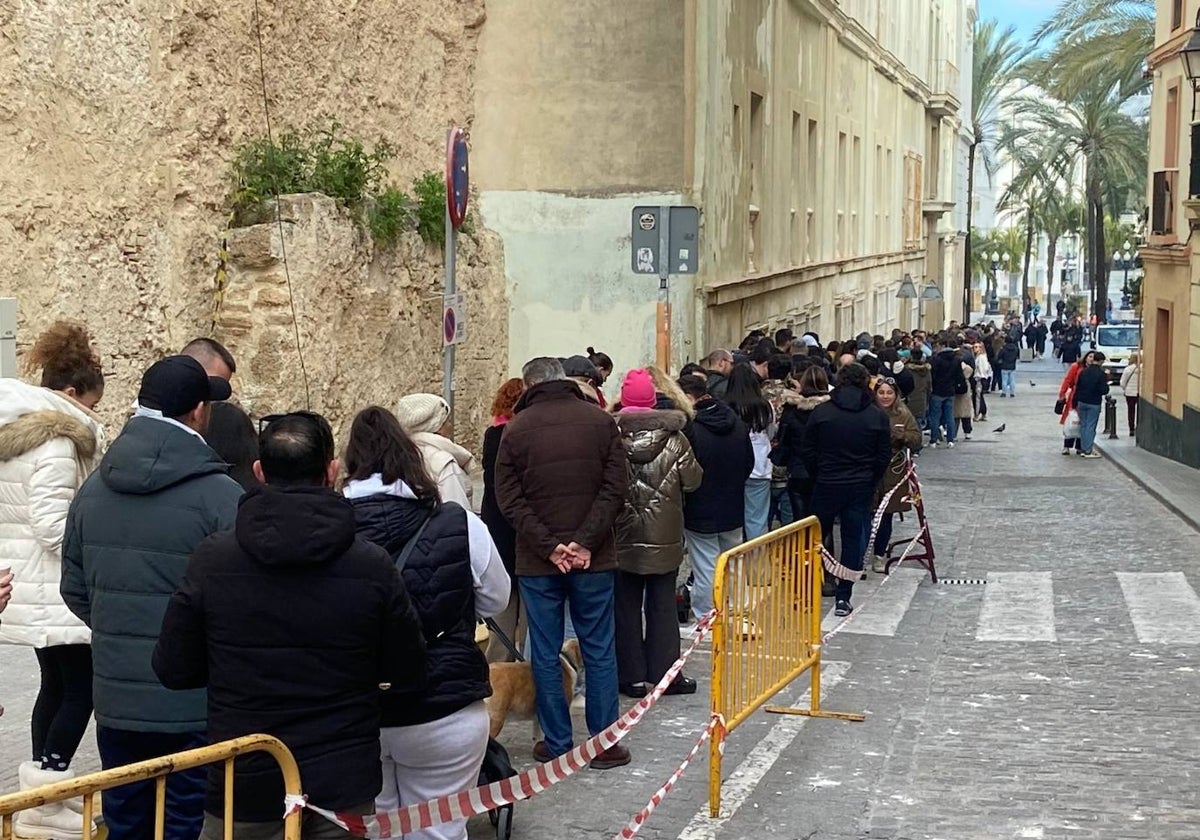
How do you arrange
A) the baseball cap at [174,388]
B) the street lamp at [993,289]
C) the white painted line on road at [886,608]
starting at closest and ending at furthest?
1. the baseball cap at [174,388]
2. the white painted line on road at [886,608]
3. the street lamp at [993,289]

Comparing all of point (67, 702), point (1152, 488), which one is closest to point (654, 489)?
point (67, 702)

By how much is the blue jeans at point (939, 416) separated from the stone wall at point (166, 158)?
13.0m

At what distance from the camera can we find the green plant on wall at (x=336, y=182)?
13.5 m

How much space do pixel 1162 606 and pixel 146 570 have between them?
908 centimetres

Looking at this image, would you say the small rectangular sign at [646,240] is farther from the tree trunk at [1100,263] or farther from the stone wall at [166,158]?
the tree trunk at [1100,263]

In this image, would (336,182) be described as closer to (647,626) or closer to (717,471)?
(717,471)

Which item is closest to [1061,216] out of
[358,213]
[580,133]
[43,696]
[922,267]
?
[922,267]

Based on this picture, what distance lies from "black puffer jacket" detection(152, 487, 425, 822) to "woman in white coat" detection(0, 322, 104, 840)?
5.07ft

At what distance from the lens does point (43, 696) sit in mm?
6000

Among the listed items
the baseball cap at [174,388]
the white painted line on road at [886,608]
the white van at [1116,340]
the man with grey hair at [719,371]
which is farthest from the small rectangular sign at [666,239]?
the white van at [1116,340]

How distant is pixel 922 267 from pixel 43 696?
46.6 metres

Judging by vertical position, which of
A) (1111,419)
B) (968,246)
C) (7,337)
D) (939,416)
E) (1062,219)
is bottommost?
(1111,419)

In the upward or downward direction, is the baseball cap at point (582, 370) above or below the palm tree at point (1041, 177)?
below

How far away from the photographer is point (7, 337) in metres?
8.86
